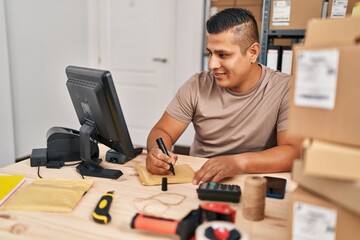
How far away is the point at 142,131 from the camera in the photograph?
3801 millimetres

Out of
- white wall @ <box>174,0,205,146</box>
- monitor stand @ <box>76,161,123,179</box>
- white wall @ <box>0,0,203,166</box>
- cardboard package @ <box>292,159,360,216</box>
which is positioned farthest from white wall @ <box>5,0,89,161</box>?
cardboard package @ <box>292,159,360,216</box>

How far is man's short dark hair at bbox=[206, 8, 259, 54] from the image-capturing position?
1538 millimetres

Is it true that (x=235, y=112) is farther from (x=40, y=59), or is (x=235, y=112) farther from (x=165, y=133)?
(x=40, y=59)

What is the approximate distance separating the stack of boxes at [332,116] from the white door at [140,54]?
9.69 ft

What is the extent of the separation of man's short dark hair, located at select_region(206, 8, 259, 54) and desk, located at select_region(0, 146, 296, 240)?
679 millimetres

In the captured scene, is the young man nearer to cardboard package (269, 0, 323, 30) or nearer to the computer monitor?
the computer monitor

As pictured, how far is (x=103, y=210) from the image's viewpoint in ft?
3.00

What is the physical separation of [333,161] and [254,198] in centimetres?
34

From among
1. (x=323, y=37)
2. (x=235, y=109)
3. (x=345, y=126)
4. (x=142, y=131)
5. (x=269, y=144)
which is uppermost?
(x=323, y=37)

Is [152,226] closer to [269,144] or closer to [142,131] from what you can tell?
[269,144]

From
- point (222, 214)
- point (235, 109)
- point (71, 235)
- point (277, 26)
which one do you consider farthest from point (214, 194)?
point (277, 26)

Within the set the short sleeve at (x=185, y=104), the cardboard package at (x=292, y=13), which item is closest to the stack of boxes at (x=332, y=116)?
the short sleeve at (x=185, y=104)

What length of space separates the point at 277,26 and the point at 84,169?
5.47 ft

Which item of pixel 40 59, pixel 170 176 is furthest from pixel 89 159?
pixel 40 59
